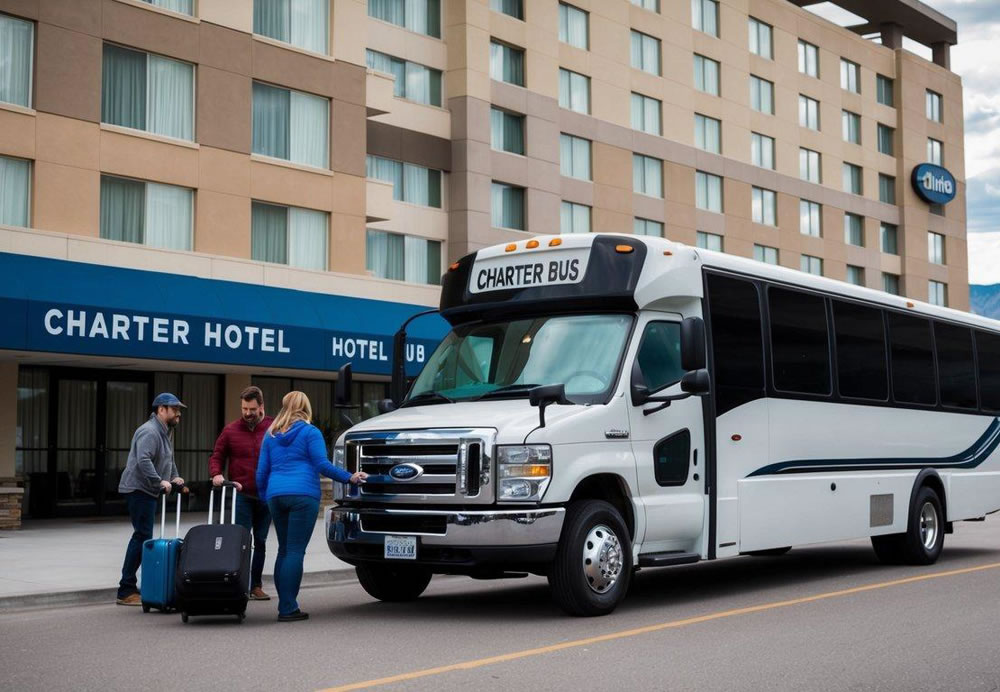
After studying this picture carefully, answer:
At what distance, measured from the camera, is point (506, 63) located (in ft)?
125

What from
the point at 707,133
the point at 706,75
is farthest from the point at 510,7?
the point at 707,133

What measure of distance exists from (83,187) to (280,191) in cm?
481

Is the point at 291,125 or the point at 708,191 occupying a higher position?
the point at 708,191

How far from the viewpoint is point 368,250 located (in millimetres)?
33688

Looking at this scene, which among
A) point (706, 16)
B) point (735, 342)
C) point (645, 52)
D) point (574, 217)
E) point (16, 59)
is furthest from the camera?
point (706, 16)

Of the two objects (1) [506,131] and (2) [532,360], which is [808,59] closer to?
(1) [506,131]

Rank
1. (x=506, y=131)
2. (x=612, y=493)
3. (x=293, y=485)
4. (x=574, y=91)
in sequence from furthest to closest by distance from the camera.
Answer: (x=574, y=91) → (x=506, y=131) → (x=612, y=493) → (x=293, y=485)

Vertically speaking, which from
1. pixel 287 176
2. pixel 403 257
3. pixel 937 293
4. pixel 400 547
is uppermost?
pixel 937 293

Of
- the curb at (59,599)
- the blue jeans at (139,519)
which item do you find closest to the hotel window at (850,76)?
the curb at (59,599)

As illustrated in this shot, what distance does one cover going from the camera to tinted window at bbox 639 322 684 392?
10859 millimetres

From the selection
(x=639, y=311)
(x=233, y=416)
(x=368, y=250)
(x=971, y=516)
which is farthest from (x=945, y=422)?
(x=368, y=250)

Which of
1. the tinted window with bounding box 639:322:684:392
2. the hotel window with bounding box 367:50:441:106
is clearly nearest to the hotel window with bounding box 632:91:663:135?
the hotel window with bounding box 367:50:441:106

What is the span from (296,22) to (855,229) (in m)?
31.0

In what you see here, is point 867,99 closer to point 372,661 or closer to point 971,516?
point 971,516
